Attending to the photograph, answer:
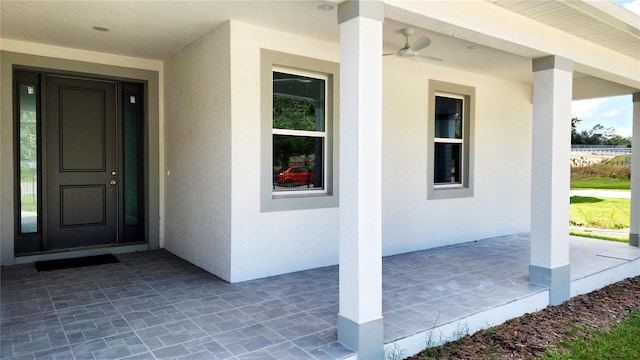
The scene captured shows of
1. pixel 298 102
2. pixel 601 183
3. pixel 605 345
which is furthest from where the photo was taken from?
pixel 601 183

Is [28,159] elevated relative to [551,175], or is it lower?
elevated

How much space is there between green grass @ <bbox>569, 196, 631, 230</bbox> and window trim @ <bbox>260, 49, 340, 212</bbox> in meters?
6.98

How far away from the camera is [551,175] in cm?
445

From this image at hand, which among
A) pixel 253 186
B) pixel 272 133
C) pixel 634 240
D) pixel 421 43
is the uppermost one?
pixel 421 43

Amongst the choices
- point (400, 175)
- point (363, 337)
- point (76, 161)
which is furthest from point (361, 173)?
point (76, 161)

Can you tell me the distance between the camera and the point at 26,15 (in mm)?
4156

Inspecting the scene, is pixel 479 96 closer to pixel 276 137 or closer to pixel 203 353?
pixel 276 137

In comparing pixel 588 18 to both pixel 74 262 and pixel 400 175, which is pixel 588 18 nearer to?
pixel 400 175

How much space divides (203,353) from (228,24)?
10.4 feet

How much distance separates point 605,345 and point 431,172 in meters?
3.24

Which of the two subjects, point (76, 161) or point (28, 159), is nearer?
point (28, 159)

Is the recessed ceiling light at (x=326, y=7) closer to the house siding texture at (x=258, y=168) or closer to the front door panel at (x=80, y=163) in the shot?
the house siding texture at (x=258, y=168)

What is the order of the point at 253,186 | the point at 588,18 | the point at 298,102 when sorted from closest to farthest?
1. the point at 588,18
2. the point at 253,186
3. the point at 298,102

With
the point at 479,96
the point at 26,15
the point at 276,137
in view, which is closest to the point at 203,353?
the point at 276,137
